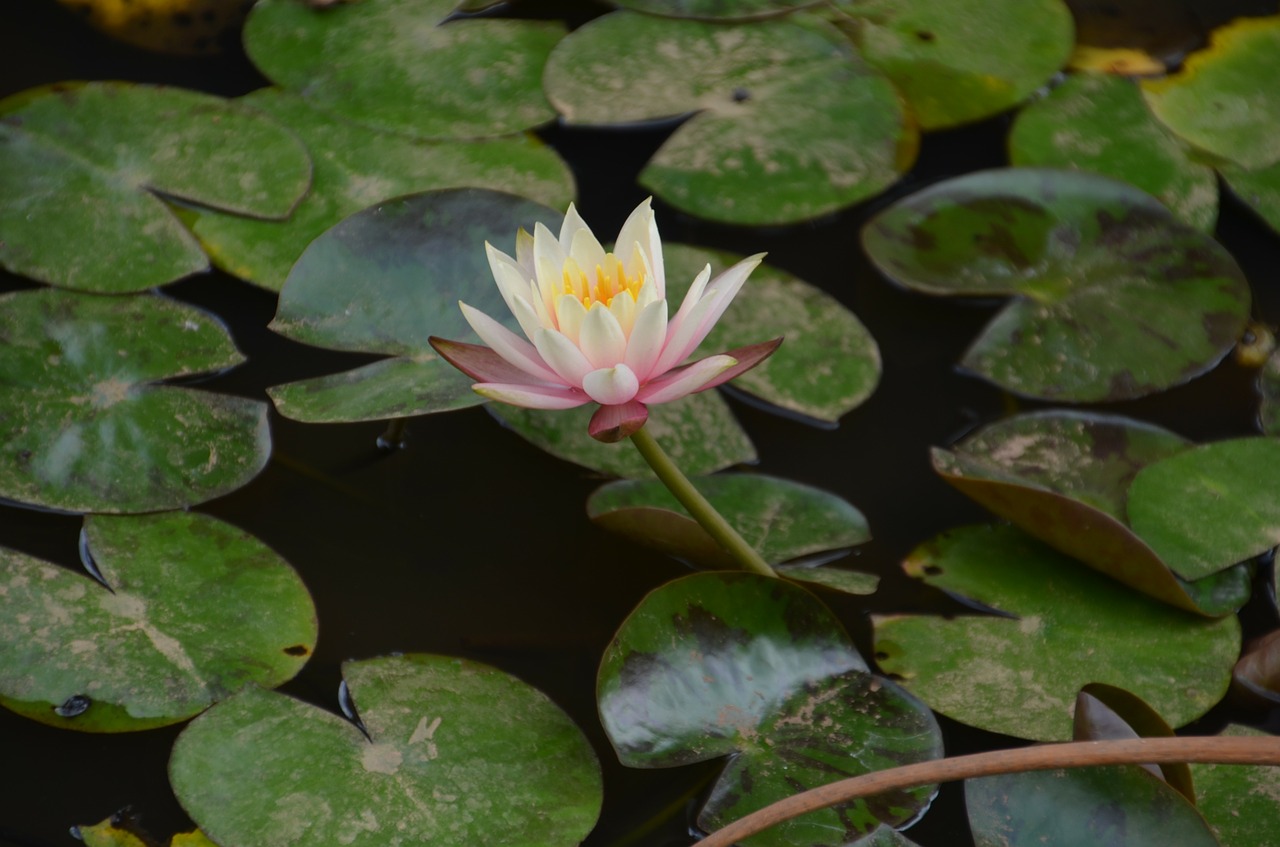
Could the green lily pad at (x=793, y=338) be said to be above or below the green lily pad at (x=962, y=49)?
below

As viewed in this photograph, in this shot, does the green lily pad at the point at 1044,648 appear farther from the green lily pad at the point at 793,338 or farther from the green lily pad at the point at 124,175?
the green lily pad at the point at 124,175

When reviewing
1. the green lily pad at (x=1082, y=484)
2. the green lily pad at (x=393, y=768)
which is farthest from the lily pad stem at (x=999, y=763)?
the green lily pad at (x=1082, y=484)

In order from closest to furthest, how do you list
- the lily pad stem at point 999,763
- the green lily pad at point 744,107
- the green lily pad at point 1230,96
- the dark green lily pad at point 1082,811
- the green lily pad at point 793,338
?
the lily pad stem at point 999,763 → the dark green lily pad at point 1082,811 → the green lily pad at point 793,338 → the green lily pad at point 744,107 → the green lily pad at point 1230,96

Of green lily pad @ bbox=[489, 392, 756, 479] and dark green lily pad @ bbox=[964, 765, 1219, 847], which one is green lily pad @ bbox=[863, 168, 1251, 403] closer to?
green lily pad @ bbox=[489, 392, 756, 479]

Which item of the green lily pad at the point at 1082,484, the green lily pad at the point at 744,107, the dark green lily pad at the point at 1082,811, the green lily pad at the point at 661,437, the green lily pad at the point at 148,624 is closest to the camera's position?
the dark green lily pad at the point at 1082,811

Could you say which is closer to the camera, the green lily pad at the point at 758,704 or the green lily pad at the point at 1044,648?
the green lily pad at the point at 758,704

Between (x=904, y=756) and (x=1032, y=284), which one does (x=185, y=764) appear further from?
(x=1032, y=284)

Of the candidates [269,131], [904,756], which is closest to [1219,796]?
[904,756]
